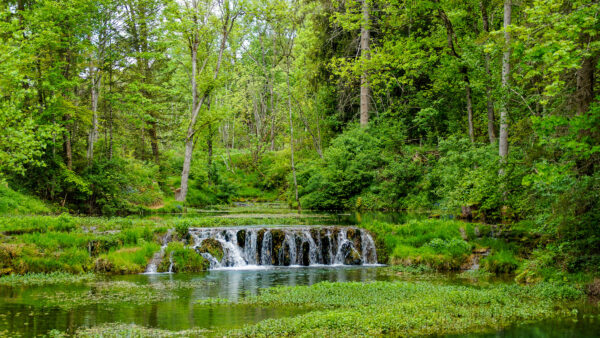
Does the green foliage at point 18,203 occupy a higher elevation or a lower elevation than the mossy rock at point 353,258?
higher

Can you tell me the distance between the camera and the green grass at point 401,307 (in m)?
8.49

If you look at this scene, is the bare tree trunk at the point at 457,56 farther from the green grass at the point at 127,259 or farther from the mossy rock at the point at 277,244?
the green grass at the point at 127,259

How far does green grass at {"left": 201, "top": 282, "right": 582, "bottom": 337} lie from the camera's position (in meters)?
8.49

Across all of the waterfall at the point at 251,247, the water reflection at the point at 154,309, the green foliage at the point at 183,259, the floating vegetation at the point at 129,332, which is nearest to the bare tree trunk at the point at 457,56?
the waterfall at the point at 251,247

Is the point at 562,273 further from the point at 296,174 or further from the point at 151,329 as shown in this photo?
the point at 296,174

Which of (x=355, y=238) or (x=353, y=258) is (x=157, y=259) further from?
(x=355, y=238)

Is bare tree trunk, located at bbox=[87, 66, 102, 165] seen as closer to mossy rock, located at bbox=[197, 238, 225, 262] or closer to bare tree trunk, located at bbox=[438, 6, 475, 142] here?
mossy rock, located at bbox=[197, 238, 225, 262]

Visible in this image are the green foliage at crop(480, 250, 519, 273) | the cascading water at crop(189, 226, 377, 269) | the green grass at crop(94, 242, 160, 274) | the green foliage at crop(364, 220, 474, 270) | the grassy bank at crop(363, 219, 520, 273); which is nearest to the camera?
the green foliage at crop(480, 250, 519, 273)

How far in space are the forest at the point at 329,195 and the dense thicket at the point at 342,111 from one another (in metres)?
0.12

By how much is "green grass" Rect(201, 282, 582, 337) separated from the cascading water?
19.9ft

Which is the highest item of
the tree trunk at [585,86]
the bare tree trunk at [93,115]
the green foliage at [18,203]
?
the bare tree trunk at [93,115]

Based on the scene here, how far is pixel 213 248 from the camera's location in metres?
18.4

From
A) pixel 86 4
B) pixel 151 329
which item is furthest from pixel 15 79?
pixel 151 329

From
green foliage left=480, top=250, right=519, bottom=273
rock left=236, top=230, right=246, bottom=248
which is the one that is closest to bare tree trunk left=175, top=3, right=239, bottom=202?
rock left=236, top=230, right=246, bottom=248
